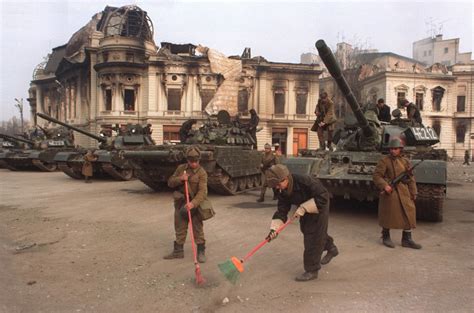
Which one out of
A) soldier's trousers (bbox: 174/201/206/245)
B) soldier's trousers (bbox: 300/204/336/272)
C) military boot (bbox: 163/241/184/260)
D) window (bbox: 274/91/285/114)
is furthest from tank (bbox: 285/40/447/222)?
window (bbox: 274/91/285/114)

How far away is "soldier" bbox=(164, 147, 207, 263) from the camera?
5117 mm

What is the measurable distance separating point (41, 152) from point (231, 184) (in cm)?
1127

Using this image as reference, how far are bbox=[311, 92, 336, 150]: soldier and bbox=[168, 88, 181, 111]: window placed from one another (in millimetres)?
27423

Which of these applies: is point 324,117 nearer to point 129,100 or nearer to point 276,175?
point 276,175

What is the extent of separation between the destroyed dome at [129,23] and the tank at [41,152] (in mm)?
18286

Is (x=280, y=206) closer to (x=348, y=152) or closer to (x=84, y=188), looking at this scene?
(x=348, y=152)

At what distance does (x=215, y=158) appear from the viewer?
10078 mm

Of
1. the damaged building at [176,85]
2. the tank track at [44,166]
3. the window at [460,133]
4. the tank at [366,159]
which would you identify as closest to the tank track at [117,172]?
the tank track at [44,166]

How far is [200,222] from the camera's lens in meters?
5.22

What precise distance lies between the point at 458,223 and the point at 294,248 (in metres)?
3.96

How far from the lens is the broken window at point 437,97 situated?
42.0 m

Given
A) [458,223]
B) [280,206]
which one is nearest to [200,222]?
[280,206]

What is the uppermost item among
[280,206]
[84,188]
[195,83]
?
[195,83]

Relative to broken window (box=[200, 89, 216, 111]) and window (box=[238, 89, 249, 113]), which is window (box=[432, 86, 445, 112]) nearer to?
window (box=[238, 89, 249, 113])
